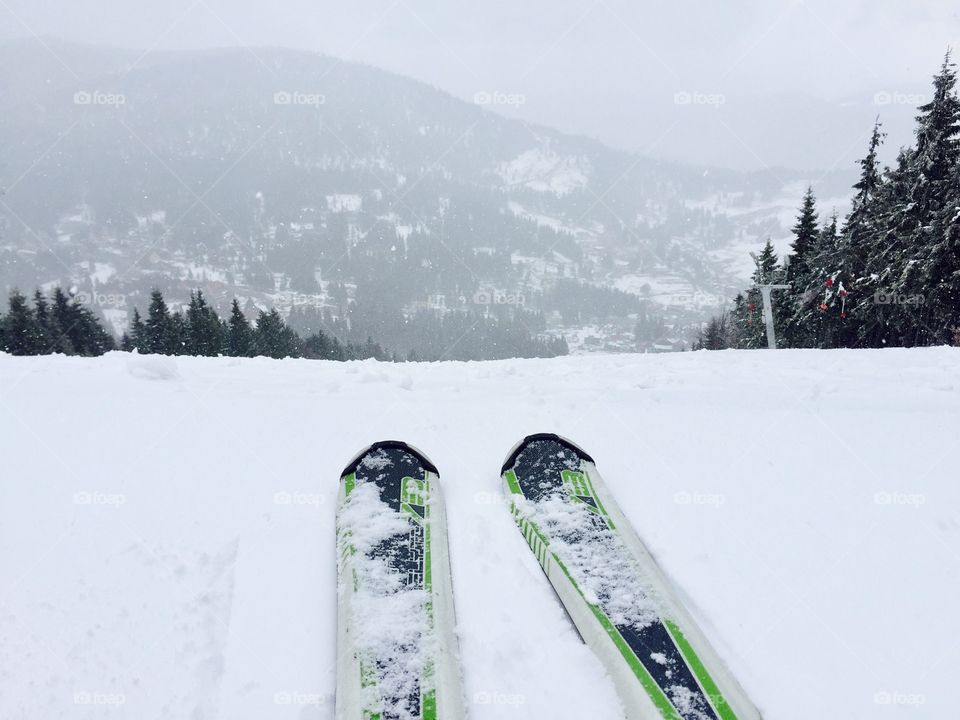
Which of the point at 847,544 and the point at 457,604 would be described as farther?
the point at 847,544

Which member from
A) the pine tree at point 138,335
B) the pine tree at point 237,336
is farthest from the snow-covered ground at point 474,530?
the pine tree at point 138,335

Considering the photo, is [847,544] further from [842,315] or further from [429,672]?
[842,315]

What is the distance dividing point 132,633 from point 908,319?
28.9 m

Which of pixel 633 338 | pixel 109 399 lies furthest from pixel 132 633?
pixel 633 338

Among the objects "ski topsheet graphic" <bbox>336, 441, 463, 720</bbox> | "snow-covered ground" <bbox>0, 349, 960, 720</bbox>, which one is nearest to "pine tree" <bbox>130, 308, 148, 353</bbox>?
"snow-covered ground" <bbox>0, 349, 960, 720</bbox>

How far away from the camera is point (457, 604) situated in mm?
4211

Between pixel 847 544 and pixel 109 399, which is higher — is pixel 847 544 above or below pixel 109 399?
below

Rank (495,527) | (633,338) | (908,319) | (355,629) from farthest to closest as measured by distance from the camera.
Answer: (633,338) < (908,319) < (495,527) < (355,629)

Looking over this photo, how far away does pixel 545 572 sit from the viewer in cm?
446
